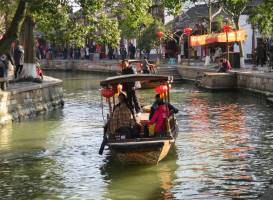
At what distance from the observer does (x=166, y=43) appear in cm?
5841

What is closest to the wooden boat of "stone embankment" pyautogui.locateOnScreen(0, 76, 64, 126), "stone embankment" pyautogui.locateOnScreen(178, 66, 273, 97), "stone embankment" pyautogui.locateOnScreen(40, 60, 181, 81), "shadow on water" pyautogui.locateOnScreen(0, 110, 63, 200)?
"shadow on water" pyautogui.locateOnScreen(0, 110, 63, 200)

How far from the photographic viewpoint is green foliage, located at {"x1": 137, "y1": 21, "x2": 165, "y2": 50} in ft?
166

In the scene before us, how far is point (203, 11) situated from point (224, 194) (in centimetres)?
4329

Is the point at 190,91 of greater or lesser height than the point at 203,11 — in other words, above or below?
below

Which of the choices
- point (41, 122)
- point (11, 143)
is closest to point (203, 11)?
point (41, 122)

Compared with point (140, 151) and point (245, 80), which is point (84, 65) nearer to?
point (245, 80)

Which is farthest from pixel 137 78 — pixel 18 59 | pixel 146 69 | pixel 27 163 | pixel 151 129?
pixel 146 69

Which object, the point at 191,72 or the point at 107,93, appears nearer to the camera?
the point at 107,93

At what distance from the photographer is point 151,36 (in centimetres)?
5116

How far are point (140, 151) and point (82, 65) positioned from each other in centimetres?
4753

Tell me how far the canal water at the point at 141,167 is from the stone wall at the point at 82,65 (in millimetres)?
30885

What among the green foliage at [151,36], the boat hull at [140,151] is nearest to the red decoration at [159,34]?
the green foliage at [151,36]

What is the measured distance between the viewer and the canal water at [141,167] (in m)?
13.1

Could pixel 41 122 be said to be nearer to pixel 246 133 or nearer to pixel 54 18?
pixel 54 18
